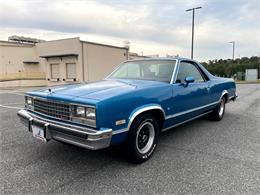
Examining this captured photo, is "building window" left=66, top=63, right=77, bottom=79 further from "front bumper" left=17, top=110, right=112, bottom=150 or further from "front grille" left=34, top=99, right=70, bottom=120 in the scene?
"front bumper" left=17, top=110, right=112, bottom=150

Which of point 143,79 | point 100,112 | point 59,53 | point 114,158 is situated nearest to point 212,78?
point 143,79

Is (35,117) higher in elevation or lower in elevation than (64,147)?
higher

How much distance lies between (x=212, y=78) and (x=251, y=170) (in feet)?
9.67

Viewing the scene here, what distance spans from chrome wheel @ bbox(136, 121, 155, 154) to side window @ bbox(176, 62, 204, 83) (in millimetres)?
1133

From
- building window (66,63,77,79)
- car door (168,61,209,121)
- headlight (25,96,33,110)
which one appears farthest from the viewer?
building window (66,63,77,79)

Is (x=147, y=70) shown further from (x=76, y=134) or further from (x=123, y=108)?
(x=76, y=134)

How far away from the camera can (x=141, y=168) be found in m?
3.32

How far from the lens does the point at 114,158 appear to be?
3670 millimetres

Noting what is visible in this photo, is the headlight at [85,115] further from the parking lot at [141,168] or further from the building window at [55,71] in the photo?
the building window at [55,71]

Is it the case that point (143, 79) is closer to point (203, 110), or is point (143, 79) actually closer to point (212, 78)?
point (203, 110)

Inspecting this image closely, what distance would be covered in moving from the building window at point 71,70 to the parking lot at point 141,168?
74.5 ft

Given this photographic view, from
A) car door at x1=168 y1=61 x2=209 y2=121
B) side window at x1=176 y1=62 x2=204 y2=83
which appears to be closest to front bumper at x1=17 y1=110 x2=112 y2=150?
car door at x1=168 y1=61 x2=209 y2=121

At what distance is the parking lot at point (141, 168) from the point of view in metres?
2.81

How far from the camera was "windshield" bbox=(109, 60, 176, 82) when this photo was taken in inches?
168
